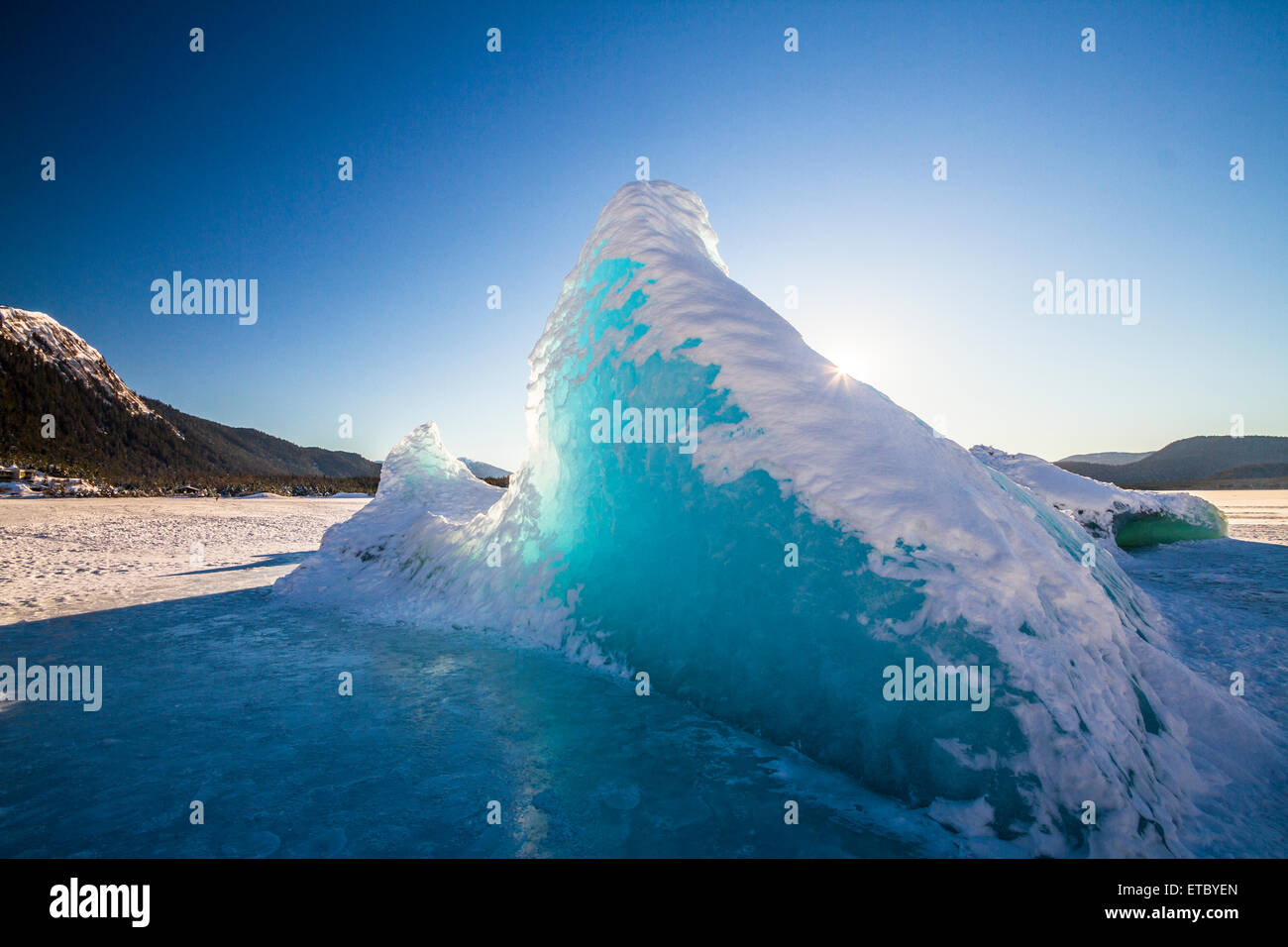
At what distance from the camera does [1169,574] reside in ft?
28.2

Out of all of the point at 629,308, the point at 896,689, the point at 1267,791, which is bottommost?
the point at 1267,791

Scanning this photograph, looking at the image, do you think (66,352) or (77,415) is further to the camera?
(66,352)

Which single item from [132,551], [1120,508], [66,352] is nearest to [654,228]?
[1120,508]

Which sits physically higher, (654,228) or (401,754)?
(654,228)

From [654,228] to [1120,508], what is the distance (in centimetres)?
1203

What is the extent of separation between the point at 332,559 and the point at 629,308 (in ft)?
24.0

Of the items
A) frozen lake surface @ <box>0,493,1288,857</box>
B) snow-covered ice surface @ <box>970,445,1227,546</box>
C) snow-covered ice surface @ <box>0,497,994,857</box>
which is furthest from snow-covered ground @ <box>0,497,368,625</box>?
snow-covered ice surface @ <box>970,445,1227,546</box>

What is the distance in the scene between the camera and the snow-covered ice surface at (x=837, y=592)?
2725mm

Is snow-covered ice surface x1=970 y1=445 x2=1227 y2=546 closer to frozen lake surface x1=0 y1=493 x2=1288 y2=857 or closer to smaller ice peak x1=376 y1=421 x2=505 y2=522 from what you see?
frozen lake surface x1=0 y1=493 x2=1288 y2=857

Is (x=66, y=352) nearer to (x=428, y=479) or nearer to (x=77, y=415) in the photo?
(x=77, y=415)

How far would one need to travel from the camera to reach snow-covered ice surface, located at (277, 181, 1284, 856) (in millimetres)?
2725

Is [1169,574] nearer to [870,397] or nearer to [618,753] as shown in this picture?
[870,397]

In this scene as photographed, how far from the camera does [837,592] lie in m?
3.49
